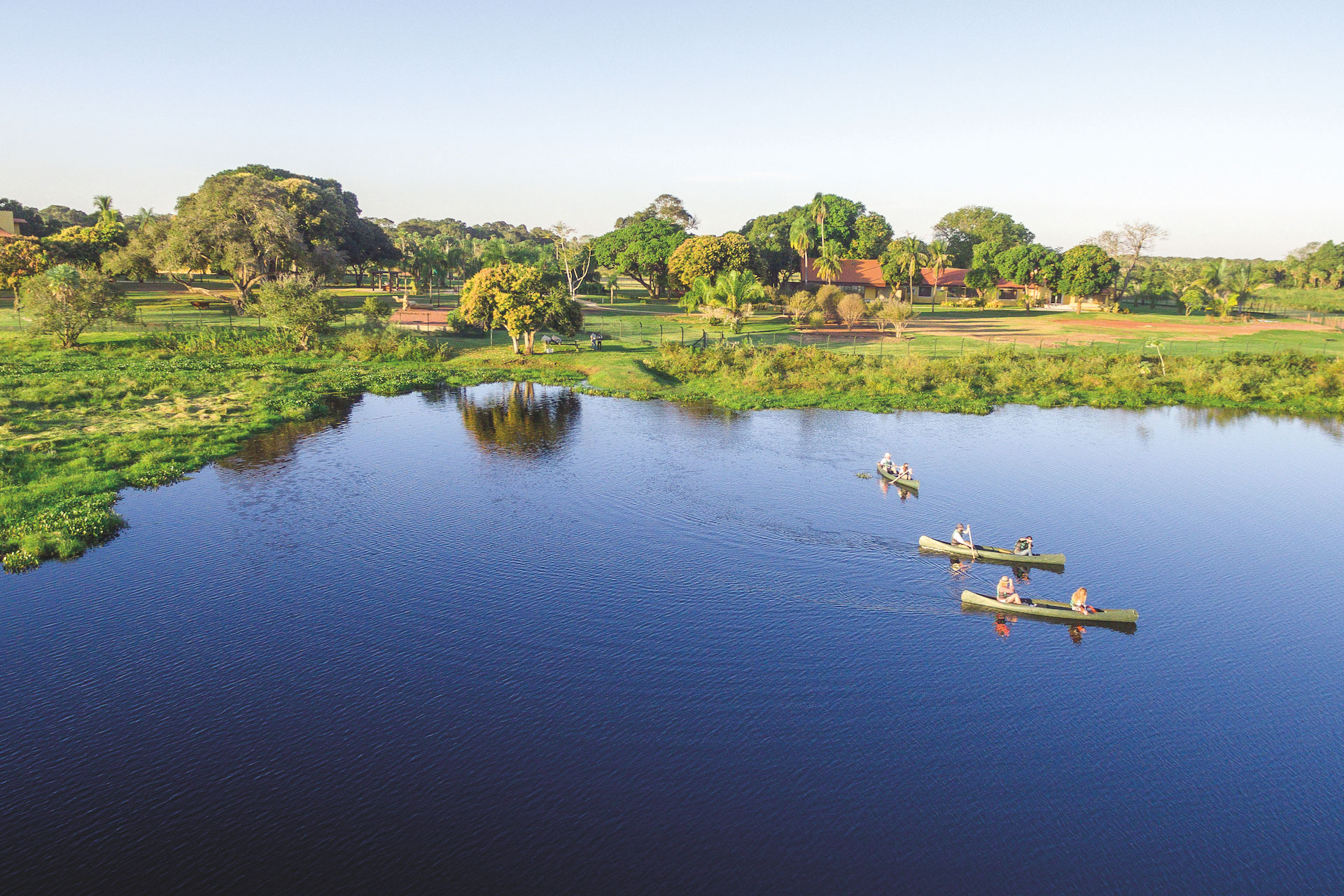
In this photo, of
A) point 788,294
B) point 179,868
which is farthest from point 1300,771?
point 788,294

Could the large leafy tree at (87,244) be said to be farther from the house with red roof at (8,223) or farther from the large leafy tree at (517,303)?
the large leafy tree at (517,303)

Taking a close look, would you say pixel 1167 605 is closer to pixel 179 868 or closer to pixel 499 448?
pixel 179 868

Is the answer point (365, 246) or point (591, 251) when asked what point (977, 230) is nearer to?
point (591, 251)

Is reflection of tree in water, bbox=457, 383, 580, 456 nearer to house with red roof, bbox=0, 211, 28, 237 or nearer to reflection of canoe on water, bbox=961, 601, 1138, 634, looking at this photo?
reflection of canoe on water, bbox=961, 601, 1138, 634

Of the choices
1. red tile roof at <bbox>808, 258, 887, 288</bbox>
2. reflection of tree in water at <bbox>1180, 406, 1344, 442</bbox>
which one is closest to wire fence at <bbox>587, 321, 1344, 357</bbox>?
reflection of tree in water at <bbox>1180, 406, 1344, 442</bbox>

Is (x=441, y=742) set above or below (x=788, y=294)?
below

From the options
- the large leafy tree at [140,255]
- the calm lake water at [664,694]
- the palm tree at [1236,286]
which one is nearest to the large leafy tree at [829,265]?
the palm tree at [1236,286]
